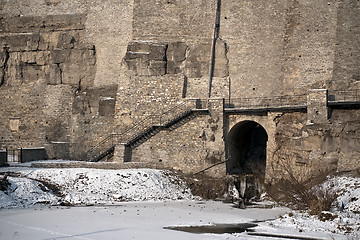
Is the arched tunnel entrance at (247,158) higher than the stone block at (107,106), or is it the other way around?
the stone block at (107,106)

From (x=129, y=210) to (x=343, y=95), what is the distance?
14257 millimetres

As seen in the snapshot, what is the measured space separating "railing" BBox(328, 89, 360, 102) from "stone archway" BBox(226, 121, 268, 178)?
4.52 m

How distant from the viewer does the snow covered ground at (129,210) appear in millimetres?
16812

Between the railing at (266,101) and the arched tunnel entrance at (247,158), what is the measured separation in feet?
3.69

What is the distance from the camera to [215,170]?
30.0 meters

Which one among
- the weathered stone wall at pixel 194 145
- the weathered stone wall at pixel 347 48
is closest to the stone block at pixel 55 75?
the weathered stone wall at pixel 194 145

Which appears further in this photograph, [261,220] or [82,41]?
[82,41]

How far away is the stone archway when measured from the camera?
100 feet

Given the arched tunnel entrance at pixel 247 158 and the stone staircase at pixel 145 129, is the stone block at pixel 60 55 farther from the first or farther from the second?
the arched tunnel entrance at pixel 247 158

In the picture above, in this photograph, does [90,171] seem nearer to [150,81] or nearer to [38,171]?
[38,171]

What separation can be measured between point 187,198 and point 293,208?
6078 millimetres

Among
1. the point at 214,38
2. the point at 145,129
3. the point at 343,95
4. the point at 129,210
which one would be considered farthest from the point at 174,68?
the point at 129,210

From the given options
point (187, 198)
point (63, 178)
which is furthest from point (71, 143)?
point (187, 198)

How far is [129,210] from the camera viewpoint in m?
21.9
